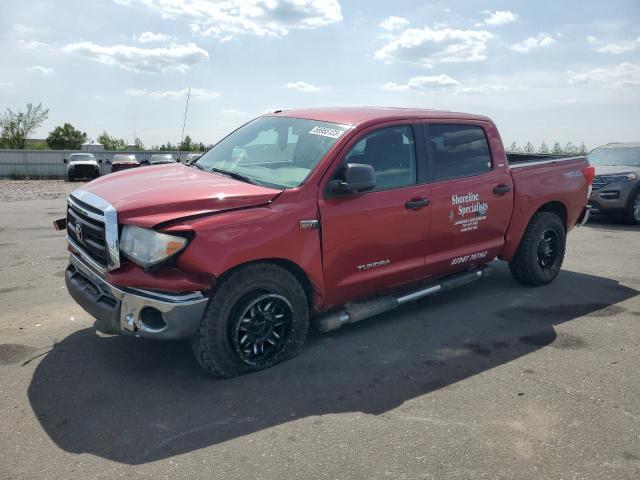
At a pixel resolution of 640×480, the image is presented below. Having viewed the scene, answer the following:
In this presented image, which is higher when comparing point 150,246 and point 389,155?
point 389,155

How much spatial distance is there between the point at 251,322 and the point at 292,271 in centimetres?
50

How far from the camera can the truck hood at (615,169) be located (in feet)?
37.4

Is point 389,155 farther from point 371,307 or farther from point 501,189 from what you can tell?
point 501,189

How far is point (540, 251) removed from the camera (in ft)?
20.4

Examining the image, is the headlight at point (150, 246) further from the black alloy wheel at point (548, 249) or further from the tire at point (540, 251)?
the black alloy wheel at point (548, 249)

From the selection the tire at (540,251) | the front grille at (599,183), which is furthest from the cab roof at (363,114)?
the front grille at (599,183)

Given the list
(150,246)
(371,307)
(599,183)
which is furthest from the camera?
(599,183)

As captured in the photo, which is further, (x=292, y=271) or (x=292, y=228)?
(x=292, y=271)

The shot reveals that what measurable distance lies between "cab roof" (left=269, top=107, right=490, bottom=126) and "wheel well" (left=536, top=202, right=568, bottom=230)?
1390 millimetres

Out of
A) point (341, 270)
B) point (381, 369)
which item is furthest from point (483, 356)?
point (341, 270)

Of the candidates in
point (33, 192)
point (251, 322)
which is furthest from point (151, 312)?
point (33, 192)

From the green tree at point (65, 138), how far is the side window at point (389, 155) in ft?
212

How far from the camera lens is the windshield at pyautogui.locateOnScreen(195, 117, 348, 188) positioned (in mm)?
4332

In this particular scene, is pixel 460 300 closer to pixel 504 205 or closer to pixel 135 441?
pixel 504 205
